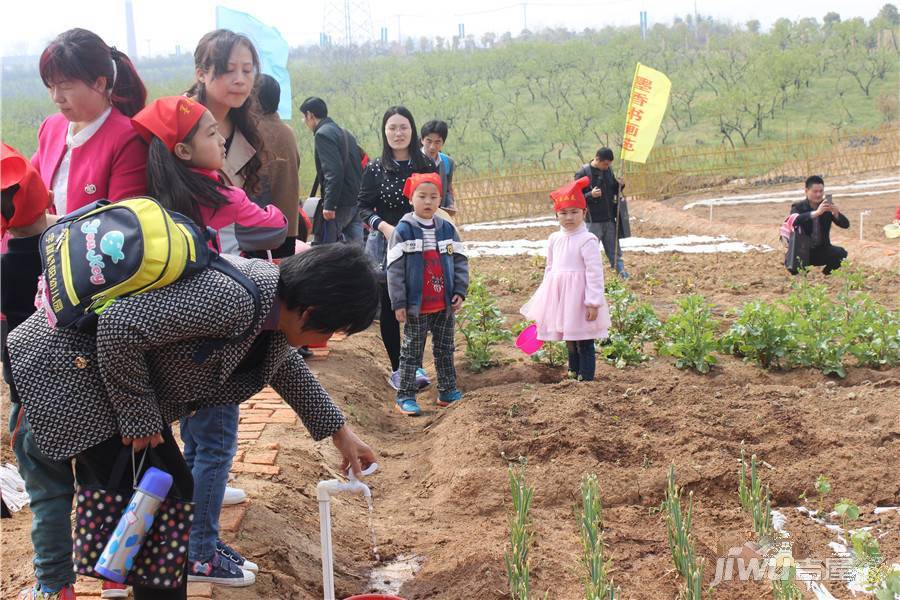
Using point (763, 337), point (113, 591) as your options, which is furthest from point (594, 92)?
point (113, 591)

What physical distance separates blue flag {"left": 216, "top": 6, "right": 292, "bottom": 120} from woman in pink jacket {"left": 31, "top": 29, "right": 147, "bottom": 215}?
2812mm

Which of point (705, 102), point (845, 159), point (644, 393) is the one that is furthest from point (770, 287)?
point (705, 102)

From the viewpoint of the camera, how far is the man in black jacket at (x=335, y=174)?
23.5ft

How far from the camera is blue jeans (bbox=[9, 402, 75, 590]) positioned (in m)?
2.63

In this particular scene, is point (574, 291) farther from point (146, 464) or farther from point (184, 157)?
point (146, 464)

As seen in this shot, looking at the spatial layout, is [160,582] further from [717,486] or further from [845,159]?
[845,159]

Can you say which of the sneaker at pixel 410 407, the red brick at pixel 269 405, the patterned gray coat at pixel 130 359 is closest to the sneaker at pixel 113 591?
the patterned gray coat at pixel 130 359

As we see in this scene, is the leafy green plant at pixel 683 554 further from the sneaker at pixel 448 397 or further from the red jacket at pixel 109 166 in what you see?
the sneaker at pixel 448 397

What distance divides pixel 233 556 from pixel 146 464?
0.89 meters

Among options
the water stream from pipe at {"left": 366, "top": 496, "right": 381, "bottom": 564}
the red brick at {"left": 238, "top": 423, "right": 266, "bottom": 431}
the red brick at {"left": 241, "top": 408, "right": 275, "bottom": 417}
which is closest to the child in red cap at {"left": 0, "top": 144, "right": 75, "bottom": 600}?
the water stream from pipe at {"left": 366, "top": 496, "right": 381, "bottom": 564}

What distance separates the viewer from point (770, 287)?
32.9 ft

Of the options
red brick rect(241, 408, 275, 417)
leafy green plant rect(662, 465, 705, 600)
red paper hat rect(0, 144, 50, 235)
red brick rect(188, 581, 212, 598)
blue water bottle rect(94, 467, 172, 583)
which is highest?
red paper hat rect(0, 144, 50, 235)

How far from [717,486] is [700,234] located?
12.8 meters

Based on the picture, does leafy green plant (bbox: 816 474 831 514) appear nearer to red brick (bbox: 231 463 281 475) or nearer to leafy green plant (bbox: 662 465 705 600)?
leafy green plant (bbox: 662 465 705 600)
